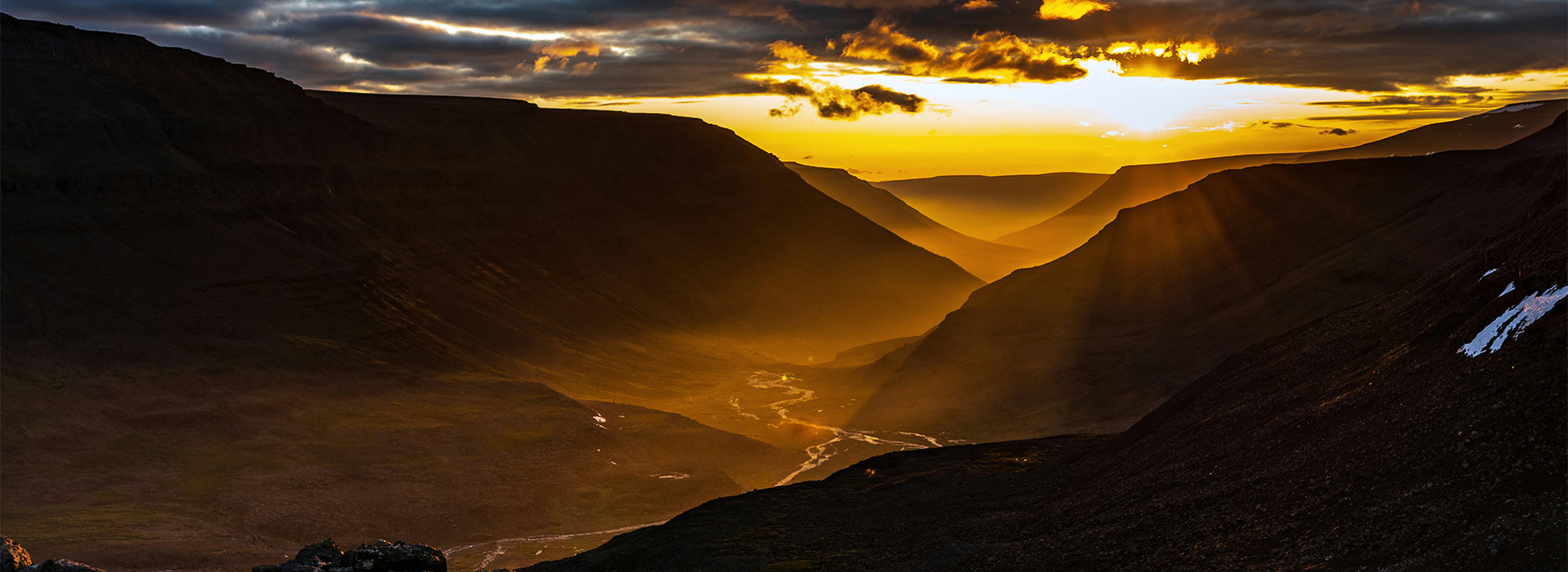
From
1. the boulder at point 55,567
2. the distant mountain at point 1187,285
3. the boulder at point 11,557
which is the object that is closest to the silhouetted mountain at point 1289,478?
the boulder at point 55,567

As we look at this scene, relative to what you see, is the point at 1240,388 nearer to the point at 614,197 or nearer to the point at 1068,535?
the point at 1068,535

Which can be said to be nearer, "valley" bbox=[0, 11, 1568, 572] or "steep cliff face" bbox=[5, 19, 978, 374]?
"valley" bbox=[0, 11, 1568, 572]

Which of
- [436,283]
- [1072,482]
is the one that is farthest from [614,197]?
[1072,482]

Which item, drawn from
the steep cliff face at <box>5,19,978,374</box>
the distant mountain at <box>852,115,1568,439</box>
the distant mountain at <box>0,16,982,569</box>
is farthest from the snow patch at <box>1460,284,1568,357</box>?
the steep cliff face at <box>5,19,978,374</box>

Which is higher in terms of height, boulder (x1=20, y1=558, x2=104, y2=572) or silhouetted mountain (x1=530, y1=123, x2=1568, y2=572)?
boulder (x1=20, y1=558, x2=104, y2=572)

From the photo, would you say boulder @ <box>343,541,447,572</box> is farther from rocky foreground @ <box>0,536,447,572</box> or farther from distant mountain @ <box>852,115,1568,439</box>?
distant mountain @ <box>852,115,1568,439</box>

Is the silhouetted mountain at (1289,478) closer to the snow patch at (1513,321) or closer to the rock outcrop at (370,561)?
the snow patch at (1513,321)

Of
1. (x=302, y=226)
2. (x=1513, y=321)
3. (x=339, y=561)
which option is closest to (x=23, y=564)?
(x=339, y=561)

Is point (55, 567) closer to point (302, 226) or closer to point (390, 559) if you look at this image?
point (390, 559)
